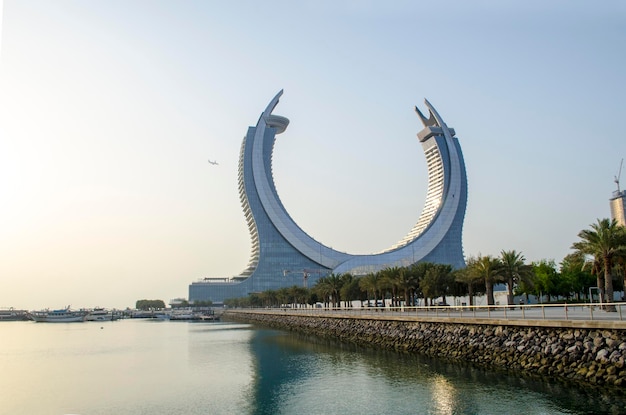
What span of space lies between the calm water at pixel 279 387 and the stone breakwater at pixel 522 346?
1.07m

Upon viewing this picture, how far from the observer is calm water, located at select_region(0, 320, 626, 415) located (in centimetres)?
1833

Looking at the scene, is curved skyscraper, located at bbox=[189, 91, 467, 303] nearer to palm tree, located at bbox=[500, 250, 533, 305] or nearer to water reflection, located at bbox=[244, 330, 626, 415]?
palm tree, located at bbox=[500, 250, 533, 305]

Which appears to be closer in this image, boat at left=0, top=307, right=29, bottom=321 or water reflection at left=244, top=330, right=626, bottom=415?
water reflection at left=244, top=330, right=626, bottom=415

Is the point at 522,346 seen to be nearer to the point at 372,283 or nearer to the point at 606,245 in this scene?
the point at 606,245

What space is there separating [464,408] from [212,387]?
1131 cm

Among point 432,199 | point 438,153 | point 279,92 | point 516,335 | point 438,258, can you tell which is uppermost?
point 279,92

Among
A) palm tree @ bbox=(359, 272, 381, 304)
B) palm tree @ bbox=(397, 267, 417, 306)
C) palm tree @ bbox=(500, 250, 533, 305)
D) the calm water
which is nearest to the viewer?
the calm water

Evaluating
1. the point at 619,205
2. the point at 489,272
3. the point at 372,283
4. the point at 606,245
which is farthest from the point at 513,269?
the point at 619,205

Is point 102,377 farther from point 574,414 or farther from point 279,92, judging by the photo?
point 279,92

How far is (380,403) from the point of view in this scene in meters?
19.3

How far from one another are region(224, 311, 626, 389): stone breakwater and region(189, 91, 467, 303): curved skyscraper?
99360 mm

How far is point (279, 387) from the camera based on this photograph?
77.3ft

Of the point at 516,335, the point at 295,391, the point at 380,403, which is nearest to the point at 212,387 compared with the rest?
the point at 295,391

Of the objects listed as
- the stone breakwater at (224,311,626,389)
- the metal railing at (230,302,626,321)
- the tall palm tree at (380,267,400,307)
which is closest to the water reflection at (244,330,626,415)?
the stone breakwater at (224,311,626,389)
